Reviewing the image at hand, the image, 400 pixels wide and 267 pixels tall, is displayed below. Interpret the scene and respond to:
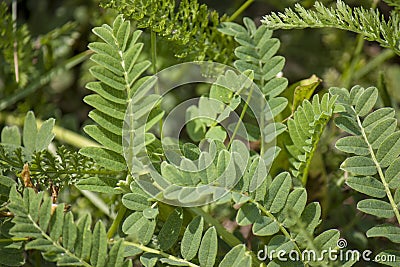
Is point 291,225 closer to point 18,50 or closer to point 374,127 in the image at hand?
point 374,127

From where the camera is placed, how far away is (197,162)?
30.7 inches

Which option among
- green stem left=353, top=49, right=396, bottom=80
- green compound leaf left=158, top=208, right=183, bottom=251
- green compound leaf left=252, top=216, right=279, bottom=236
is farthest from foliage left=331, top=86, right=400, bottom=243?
green stem left=353, top=49, right=396, bottom=80

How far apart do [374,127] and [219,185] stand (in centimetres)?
23

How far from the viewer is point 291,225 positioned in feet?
2.49

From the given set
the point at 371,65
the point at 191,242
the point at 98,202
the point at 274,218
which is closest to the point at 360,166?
the point at 274,218

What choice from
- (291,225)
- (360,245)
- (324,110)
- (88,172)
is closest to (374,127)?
(324,110)

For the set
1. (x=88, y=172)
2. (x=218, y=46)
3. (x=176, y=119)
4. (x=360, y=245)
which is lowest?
(x=360, y=245)

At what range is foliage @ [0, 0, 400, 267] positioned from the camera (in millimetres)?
745

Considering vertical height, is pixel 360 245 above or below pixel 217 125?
below

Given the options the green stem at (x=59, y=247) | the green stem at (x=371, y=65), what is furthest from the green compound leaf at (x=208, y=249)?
the green stem at (x=371, y=65)

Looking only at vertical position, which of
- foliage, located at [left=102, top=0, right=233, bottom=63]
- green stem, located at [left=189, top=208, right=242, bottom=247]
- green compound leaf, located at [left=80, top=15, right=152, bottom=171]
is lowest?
green stem, located at [left=189, top=208, right=242, bottom=247]

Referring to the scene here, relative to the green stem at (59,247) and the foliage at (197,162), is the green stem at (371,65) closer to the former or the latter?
the foliage at (197,162)

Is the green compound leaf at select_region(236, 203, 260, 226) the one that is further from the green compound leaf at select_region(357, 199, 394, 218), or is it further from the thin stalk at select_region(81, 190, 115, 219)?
the thin stalk at select_region(81, 190, 115, 219)

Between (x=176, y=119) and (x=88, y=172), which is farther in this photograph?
(x=176, y=119)
